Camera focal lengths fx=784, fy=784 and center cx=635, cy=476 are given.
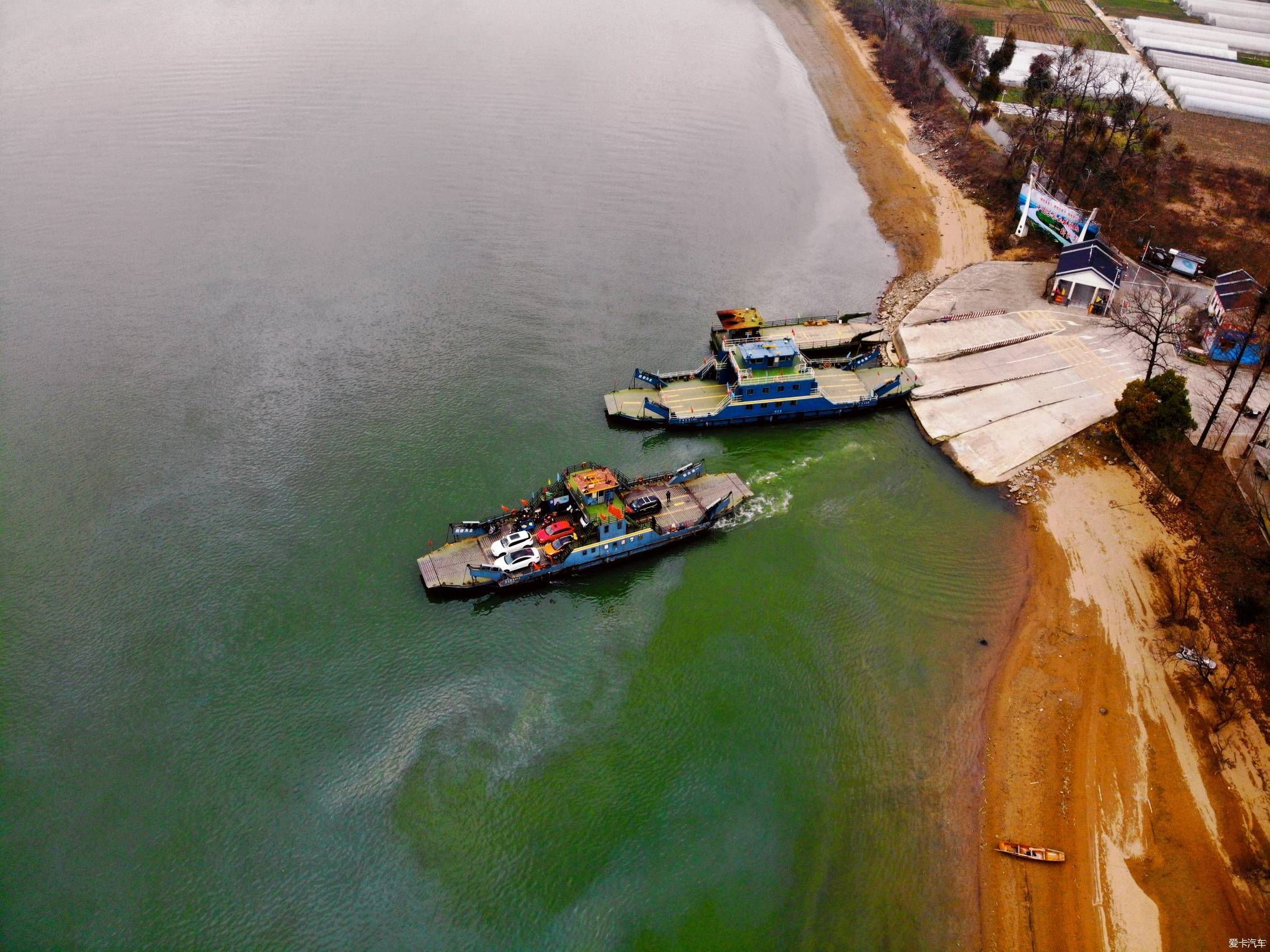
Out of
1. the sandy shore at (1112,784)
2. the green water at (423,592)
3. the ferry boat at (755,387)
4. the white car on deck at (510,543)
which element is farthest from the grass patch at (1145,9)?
the white car on deck at (510,543)

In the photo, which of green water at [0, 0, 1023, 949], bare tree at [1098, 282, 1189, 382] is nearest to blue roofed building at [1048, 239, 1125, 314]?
bare tree at [1098, 282, 1189, 382]

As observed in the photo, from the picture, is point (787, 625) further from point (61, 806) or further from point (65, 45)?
point (65, 45)

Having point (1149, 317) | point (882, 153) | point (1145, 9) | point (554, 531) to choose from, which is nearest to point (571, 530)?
point (554, 531)

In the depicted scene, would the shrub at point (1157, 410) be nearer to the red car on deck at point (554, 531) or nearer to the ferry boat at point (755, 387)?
the ferry boat at point (755, 387)

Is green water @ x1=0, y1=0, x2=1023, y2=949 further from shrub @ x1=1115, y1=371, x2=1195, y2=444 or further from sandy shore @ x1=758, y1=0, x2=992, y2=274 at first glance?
shrub @ x1=1115, y1=371, x2=1195, y2=444

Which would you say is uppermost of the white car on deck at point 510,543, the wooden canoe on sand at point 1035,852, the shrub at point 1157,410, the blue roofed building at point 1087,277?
the blue roofed building at point 1087,277

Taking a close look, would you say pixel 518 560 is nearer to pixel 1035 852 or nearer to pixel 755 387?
pixel 755 387
